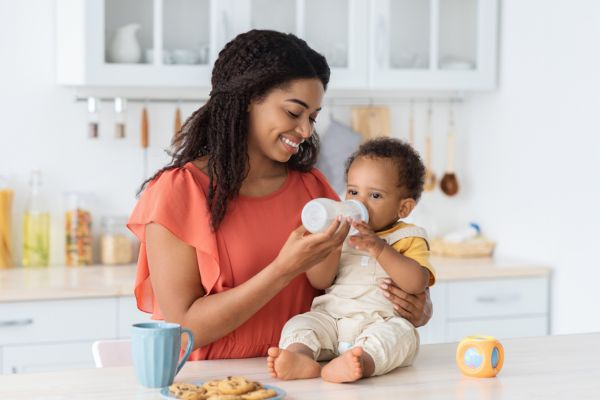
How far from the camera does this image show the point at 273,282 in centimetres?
180

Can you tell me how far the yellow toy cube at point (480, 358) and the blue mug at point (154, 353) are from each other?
1.67 ft

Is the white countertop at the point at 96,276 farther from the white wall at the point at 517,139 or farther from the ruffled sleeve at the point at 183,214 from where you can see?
the ruffled sleeve at the point at 183,214

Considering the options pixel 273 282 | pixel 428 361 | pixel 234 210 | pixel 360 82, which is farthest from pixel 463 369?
pixel 360 82

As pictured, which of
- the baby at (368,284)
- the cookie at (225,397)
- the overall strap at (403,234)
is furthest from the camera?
the overall strap at (403,234)

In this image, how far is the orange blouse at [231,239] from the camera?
193 centimetres

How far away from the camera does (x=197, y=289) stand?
1.94 m

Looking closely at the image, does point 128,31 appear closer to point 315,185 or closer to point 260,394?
point 315,185

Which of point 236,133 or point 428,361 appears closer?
point 428,361

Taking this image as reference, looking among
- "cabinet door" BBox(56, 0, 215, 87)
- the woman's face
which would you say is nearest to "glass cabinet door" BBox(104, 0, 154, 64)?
"cabinet door" BBox(56, 0, 215, 87)

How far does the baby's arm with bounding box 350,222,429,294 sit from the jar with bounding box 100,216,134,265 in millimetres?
1888

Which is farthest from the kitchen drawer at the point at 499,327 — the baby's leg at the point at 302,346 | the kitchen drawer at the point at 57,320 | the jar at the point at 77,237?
the baby's leg at the point at 302,346

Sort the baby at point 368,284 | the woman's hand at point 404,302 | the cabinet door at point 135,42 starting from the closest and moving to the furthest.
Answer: the baby at point 368,284 → the woman's hand at point 404,302 → the cabinet door at point 135,42

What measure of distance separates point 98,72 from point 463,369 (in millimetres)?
2065

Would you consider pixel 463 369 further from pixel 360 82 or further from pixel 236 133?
pixel 360 82
